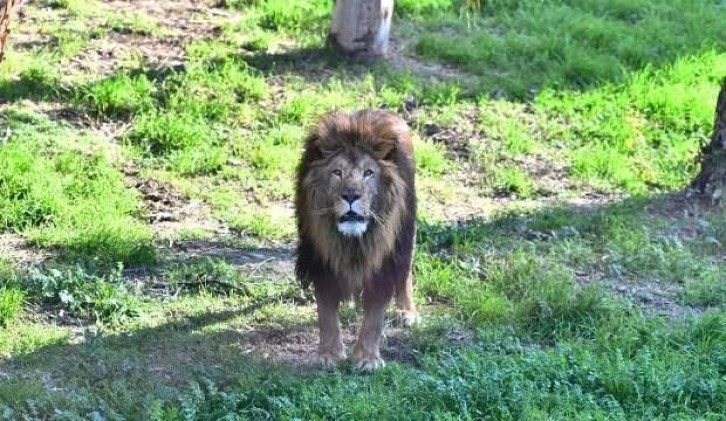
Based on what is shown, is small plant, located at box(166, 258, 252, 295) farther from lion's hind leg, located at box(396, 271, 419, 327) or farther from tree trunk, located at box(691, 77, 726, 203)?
tree trunk, located at box(691, 77, 726, 203)

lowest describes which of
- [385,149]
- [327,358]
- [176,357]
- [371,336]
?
[176,357]

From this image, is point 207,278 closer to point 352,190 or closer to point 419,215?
point 352,190

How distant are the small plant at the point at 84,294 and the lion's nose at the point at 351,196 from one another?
5.60 ft

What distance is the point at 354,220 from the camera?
644 cm

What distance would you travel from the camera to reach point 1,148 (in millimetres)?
9297

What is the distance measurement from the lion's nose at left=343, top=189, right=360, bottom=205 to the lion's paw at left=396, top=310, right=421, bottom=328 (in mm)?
1211

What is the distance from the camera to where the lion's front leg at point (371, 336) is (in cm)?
667

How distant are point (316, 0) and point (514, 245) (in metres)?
5.24

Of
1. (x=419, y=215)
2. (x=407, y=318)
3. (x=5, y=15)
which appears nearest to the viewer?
(x=5, y=15)

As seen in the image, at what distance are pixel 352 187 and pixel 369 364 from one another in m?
0.97

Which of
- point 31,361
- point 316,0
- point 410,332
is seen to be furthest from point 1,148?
point 316,0

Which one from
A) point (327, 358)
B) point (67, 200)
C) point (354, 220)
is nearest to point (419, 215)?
point (67, 200)

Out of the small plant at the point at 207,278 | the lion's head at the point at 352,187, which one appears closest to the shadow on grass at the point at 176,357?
the small plant at the point at 207,278

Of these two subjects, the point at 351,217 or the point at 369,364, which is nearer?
the point at 351,217
